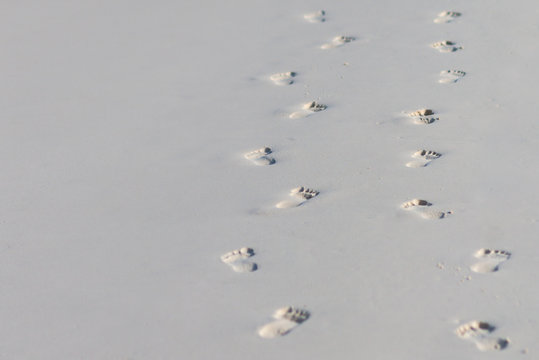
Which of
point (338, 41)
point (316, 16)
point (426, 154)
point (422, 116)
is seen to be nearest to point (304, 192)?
point (426, 154)

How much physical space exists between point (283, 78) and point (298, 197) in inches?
40.5

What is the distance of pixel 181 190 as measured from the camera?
2.51m

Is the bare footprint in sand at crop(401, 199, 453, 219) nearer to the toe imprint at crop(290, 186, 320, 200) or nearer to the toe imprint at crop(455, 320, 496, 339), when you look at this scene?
the toe imprint at crop(290, 186, 320, 200)

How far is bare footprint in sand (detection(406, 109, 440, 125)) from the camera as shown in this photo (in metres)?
2.85

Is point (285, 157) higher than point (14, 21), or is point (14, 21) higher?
point (14, 21)

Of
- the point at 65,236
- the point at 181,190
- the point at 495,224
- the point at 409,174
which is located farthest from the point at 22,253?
the point at 495,224

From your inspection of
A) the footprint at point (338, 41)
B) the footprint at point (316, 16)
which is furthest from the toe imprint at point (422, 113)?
the footprint at point (316, 16)

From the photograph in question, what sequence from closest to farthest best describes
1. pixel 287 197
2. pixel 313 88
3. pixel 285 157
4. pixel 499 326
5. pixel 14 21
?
pixel 499 326 → pixel 287 197 → pixel 285 157 → pixel 313 88 → pixel 14 21

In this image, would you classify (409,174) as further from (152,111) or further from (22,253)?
(22,253)

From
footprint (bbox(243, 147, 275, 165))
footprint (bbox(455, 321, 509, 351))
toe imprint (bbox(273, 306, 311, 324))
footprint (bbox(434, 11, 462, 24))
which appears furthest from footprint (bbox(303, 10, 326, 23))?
footprint (bbox(455, 321, 509, 351))

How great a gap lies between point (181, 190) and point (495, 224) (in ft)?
3.75

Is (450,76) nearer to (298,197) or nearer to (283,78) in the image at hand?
(283,78)

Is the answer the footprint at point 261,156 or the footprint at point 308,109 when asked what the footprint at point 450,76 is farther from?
the footprint at point 261,156

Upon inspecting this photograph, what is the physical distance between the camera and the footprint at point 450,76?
10.3 feet
